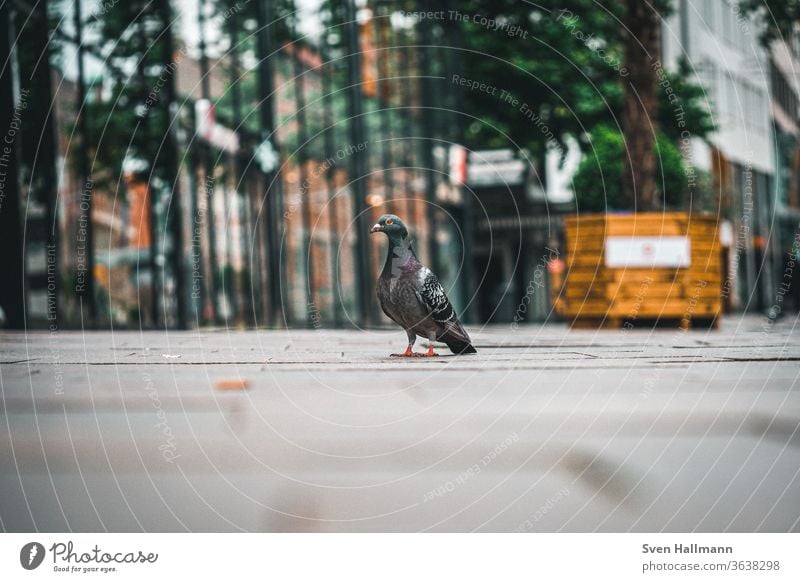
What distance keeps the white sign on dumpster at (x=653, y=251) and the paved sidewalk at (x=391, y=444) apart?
867 millimetres

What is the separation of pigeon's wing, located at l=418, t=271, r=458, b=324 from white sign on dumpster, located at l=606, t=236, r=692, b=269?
5.44ft

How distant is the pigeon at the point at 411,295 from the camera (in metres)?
1.52

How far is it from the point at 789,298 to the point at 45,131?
6027 millimetres

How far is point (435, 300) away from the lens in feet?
5.21

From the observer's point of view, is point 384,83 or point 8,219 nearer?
point 8,219

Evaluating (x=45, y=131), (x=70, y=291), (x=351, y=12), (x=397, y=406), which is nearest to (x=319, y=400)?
(x=397, y=406)

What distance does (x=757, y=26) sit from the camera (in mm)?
2812

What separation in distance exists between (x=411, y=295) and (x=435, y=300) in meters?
0.05

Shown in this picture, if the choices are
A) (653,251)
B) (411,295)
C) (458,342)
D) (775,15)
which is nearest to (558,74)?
(653,251)

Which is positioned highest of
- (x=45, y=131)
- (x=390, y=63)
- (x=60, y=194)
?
(x=390, y=63)

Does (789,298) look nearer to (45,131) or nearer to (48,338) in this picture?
(48,338)

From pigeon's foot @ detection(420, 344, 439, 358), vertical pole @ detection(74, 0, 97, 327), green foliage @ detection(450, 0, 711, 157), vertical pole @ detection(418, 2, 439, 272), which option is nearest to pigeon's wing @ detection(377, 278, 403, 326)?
pigeon's foot @ detection(420, 344, 439, 358)

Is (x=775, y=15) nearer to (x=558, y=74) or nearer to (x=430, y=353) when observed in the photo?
(x=430, y=353)

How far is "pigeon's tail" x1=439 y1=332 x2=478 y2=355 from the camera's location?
65.2 inches
